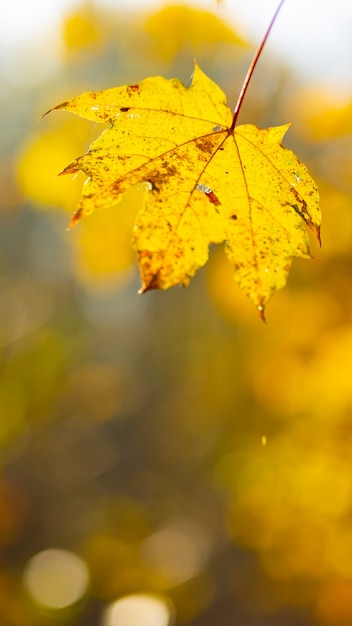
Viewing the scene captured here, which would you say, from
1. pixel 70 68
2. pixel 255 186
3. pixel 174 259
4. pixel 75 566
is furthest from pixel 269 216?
pixel 70 68

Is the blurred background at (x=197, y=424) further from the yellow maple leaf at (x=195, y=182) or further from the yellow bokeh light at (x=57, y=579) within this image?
the yellow maple leaf at (x=195, y=182)

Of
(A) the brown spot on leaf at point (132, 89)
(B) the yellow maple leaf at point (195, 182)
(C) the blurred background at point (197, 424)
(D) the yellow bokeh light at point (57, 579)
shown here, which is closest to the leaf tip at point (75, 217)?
(B) the yellow maple leaf at point (195, 182)

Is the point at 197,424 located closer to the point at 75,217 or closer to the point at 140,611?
the point at 140,611

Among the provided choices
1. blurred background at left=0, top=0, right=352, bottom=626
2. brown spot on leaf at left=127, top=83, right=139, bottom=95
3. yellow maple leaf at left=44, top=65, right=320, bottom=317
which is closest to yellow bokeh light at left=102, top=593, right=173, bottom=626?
blurred background at left=0, top=0, right=352, bottom=626

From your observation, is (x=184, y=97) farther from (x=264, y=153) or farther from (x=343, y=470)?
(x=343, y=470)

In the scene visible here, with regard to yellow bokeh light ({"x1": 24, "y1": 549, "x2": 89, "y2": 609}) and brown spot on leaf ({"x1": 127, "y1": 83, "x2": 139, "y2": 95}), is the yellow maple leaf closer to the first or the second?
brown spot on leaf ({"x1": 127, "y1": 83, "x2": 139, "y2": 95})

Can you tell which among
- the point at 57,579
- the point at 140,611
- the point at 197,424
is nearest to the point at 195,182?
the point at 140,611
